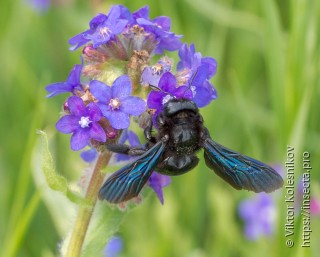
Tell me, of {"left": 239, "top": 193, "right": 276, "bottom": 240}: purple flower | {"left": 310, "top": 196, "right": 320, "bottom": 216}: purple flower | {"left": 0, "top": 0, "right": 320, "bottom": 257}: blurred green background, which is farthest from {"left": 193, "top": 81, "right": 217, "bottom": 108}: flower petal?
{"left": 239, "top": 193, "right": 276, "bottom": 240}: purple flower

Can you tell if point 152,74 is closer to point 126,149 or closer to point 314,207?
point 126,149

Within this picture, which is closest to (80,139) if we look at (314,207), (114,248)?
(114,248)

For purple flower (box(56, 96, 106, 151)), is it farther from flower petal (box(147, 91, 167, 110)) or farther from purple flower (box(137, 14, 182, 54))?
purple flower (box(137, 14, 182, 54))

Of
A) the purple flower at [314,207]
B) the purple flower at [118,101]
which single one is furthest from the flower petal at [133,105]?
the purple flower at [314,207]

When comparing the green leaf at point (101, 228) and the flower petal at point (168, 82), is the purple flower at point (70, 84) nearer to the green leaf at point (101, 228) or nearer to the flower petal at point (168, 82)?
the flower petal at point (168, 82)

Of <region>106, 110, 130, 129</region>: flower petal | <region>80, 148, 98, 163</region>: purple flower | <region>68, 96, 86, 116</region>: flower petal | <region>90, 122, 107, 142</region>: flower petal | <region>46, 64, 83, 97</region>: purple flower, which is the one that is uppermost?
<region>46, 64, 83, 97</region>: purple flower
